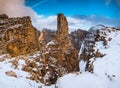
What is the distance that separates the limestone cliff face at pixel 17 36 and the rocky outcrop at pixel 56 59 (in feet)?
13.7

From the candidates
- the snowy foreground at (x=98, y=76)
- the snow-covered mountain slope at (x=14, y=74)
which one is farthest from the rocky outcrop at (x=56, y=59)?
the snowy foreground at (x=98, y=76)

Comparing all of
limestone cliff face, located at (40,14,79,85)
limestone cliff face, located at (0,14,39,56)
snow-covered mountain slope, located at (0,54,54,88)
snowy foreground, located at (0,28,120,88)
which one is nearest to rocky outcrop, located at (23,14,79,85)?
limestone cliff face, located at (40,14,79,85)

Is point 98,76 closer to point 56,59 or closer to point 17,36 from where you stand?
point 17,36

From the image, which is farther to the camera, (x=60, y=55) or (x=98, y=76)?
(x=60, y=55)

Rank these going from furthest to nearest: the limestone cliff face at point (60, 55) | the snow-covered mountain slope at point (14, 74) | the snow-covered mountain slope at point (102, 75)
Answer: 1. the limestone cliff face at point (60, 55)
2. the snow-covered mountain slope at point (14, 74)
3. the snow-covered mountain slope at point (102, 75)

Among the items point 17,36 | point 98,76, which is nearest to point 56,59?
point 17,36

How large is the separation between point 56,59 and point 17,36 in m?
13.7

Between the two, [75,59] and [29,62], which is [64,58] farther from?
[29,62]

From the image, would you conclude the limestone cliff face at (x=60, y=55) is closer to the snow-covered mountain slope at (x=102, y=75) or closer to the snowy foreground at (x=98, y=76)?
the snowy foreground at (x=98, y=76)

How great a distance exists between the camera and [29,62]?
52.5m

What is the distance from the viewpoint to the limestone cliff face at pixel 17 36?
2194 inches

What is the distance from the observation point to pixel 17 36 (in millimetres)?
57781

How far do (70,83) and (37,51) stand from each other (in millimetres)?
33688

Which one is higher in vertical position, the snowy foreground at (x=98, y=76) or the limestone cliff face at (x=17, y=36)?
the limestone cliff face at (x=17, y=36)
